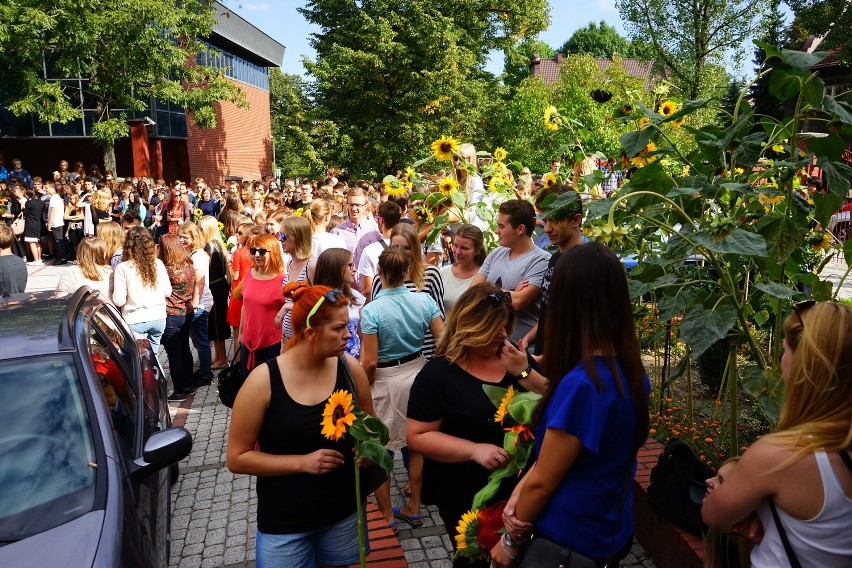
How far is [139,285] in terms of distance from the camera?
6.33m

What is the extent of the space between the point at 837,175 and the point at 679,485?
4.91 feet

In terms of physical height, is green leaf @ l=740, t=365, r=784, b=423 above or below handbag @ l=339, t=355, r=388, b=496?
above

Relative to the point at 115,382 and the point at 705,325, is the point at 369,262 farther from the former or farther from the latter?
the point at 705,325

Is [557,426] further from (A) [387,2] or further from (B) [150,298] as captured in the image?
(A) [387,2]

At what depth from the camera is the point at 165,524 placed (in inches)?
141

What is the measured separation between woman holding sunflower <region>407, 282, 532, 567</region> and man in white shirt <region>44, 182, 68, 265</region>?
16.9 metres

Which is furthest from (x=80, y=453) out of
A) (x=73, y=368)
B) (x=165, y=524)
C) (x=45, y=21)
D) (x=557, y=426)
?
(x=45, y=21)

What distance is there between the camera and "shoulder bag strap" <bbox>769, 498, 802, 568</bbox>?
1837 millimetres

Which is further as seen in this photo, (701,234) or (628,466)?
(701,234)

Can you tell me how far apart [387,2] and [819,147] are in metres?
23.7

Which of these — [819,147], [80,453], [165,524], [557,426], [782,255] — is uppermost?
[819,147]

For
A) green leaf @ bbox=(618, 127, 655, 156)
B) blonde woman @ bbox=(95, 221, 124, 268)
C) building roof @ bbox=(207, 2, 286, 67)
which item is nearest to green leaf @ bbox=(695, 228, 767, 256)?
green leaf @ bbox=(618, 127, 655, 156)

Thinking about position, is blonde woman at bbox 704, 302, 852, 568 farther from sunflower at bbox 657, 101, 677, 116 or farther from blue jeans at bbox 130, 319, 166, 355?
blue jeans at bbox 130, 319, 166, 355

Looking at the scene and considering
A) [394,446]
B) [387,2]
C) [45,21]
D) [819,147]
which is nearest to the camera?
[819,147]
